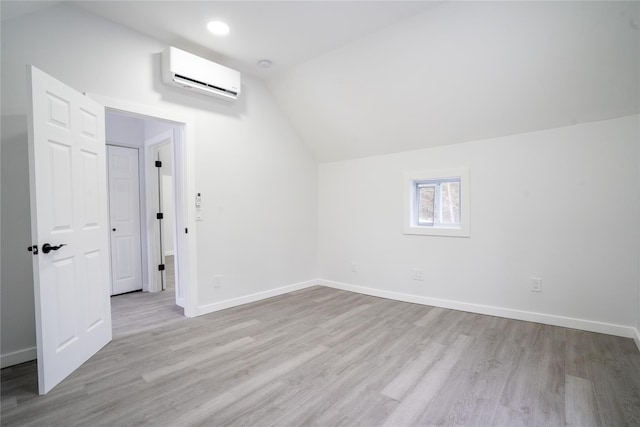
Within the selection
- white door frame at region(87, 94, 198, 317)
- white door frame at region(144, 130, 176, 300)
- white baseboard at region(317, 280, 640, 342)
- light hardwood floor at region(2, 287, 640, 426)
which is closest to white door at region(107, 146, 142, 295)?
white door frame at region(144, 130, 176, 300)

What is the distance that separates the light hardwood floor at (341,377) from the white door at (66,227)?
0.20 meters

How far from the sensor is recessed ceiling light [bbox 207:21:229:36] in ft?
8.85

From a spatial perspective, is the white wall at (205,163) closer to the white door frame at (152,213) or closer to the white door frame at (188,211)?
the white door frame at (188,211)

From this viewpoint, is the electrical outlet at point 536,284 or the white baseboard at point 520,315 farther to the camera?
the electrical outlet at point 536,284

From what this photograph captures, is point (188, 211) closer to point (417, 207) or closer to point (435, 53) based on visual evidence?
point (417, 207)

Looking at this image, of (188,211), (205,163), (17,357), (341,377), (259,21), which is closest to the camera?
(341,377)

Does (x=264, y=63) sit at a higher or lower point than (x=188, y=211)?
higher

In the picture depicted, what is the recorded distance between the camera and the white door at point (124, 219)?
14.0 feet

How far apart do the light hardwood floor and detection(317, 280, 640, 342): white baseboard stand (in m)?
0.11

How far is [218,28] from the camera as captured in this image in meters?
2.77

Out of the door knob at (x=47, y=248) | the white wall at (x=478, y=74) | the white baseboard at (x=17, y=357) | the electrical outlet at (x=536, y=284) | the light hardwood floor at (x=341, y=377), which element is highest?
the white wall at (x=478, y=74)

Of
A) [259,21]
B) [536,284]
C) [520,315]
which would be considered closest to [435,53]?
[259,21]

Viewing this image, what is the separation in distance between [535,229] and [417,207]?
1.29m

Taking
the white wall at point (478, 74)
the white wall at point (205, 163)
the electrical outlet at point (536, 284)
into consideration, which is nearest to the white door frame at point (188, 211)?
the white wall at point (205, 163)
